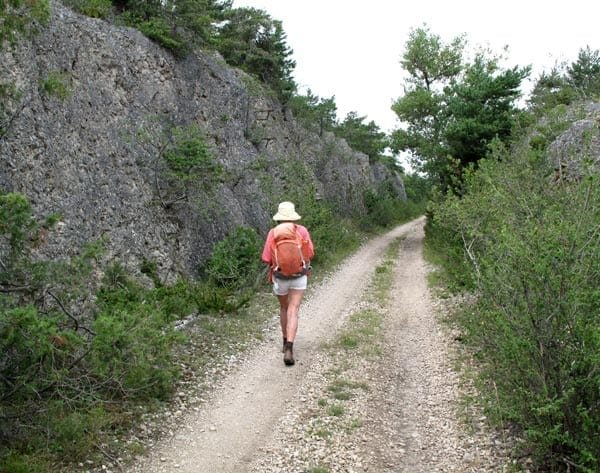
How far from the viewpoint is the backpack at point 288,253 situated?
7.48 metres

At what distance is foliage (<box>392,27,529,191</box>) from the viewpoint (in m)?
18.9

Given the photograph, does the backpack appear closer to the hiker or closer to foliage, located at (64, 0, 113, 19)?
the hiker

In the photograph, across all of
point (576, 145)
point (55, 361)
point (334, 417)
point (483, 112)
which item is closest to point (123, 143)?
point (55, 361)

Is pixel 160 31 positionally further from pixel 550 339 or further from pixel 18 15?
pixel 550 339

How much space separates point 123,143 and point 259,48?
14.1 meters

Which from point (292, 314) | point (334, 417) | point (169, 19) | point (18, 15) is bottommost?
point (334, 417)

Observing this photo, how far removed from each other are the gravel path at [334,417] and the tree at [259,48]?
56.3 feet

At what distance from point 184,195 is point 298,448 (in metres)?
8.66

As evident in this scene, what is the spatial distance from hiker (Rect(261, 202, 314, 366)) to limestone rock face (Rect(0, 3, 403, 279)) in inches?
132

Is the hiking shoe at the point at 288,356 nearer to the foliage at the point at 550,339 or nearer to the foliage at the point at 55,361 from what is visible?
the foliage at the point at 55,361

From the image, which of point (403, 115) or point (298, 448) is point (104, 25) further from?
point (403, 115)

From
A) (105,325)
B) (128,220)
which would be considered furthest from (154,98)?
(105,325)

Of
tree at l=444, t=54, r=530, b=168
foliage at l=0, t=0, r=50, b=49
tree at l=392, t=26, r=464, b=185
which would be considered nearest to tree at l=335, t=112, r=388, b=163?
tree at l=392, t=26, r=464, b=185

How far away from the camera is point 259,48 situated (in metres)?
24.3
